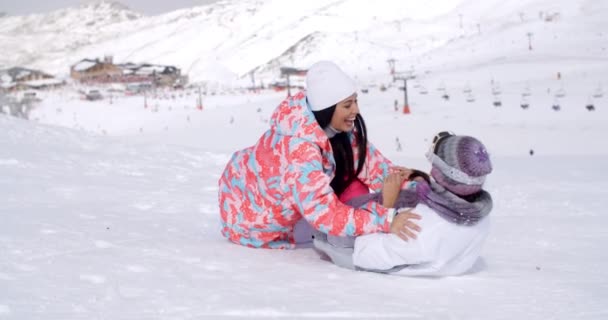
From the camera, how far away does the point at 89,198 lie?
4148 millimetres

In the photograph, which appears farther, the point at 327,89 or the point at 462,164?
the point at 327,89

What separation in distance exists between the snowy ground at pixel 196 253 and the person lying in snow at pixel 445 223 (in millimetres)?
72

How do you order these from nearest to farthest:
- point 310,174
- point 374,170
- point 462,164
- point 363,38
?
1. point 462,164
2. point 310,174
3. point 374,170
4. point 363,38

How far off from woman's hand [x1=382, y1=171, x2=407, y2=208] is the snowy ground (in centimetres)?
31

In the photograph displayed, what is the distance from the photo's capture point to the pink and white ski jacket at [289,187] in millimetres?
2439

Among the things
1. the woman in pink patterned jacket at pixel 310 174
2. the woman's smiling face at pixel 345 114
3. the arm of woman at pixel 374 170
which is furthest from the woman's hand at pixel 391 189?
the arm of woman at pixel 374 170

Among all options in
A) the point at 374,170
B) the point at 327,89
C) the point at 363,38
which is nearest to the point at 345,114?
the point at 327,89

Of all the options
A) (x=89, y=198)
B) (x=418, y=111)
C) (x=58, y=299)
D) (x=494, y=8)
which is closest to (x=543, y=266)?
(x=58, y=299)

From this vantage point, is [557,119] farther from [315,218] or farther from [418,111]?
[315,218]

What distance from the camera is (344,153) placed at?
272 cm

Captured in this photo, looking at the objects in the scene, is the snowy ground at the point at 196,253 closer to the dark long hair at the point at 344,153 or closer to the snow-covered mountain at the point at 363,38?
the dark long hair at the point at 344,153

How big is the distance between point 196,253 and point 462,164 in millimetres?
1109

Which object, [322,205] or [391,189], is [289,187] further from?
[391,189]

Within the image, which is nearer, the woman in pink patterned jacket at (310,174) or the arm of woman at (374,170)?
the woman in pink patterned jacket at (310,174)
